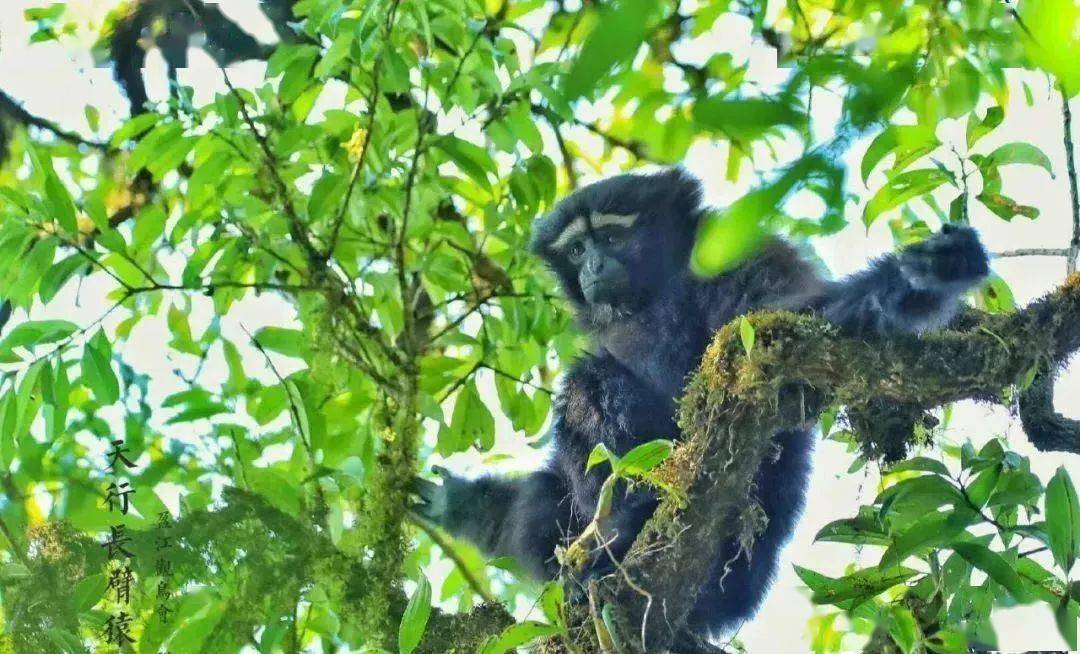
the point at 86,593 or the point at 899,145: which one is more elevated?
the point at 899,145

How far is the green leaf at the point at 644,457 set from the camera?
9.66ft

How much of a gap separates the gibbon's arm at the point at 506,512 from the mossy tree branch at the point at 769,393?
1.40 metres

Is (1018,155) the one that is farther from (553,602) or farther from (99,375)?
(99,375)

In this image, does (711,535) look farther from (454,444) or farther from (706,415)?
(454,444)

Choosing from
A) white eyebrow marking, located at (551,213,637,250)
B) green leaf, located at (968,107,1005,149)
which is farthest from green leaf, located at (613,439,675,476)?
white eyebrow marking, located at (551,213,637,250)

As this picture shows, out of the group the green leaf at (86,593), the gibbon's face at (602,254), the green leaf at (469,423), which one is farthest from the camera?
the gibbon's face at (602,254)

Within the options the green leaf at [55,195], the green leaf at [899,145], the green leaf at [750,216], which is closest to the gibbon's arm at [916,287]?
the green leaf at [899,145]

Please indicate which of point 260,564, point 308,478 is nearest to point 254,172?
point 308,478

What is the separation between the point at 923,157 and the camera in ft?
11.5

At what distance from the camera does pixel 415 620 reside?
2996 millimetres

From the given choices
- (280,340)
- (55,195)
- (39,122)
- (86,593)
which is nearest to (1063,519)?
(280,340)

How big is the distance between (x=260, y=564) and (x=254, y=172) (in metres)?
1.72

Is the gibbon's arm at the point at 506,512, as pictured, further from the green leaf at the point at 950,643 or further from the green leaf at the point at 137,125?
the green leaf at the point at 137,125

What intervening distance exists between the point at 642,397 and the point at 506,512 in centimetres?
87
